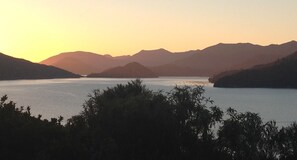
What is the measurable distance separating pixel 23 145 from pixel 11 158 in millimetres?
1862

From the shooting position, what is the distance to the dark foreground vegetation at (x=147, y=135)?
3734 centimetres

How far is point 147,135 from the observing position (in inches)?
1641

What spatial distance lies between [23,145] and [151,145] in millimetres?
11832

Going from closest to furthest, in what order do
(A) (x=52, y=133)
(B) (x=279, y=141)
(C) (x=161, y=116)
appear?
(A) (x=52, y=133) < (C) (x=161, y=116) < (B) (x=279, y=141)

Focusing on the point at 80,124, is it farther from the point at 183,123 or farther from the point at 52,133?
the point at 183,123

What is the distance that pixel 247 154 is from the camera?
4350cm

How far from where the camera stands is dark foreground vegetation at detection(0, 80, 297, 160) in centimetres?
3734

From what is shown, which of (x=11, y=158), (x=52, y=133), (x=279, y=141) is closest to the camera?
(x=11, y=158)

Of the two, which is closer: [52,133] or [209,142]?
[52,133]

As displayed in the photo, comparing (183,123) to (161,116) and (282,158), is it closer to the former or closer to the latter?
(161,116)

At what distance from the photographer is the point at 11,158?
3606 cm

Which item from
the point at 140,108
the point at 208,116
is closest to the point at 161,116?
the point at 140,108

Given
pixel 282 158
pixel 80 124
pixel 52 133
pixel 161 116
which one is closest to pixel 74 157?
pixel 52 133

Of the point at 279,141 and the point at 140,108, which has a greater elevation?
the point at 140,108
